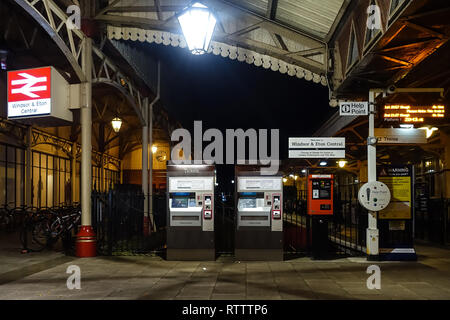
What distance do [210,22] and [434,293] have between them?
530cm

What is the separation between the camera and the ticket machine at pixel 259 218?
9969mm

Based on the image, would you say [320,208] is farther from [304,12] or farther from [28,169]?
[28,169]

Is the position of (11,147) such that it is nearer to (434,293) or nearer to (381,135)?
(381,135)

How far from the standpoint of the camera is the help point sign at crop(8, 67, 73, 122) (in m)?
9.81

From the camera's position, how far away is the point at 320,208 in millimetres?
10203

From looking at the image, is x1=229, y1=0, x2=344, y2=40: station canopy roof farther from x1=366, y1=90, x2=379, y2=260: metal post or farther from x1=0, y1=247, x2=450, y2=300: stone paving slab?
x1=0, y1=247, x2=450, y2=300: stone paving slab

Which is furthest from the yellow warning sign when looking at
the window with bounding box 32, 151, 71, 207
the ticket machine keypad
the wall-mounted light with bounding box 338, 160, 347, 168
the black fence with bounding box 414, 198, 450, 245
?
the window with bounding box 32, 151, 71, 207

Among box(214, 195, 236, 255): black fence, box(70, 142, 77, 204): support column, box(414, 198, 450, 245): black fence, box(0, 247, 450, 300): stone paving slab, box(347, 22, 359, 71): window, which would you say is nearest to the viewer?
box(0, 247, 450, 300): stone paving slab

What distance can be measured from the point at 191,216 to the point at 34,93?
14.0ft

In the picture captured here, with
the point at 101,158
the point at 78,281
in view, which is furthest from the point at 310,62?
the point at 101,158

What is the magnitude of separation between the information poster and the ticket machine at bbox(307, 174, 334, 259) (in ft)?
3.92

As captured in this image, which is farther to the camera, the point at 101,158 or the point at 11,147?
the point at 101,158

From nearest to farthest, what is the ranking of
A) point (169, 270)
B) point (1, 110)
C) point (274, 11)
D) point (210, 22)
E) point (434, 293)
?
point (434, 293) < point (210, 22) < point (169, 270) < point (274, 11) < point (1, 110)

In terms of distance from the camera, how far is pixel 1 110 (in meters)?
17.9
